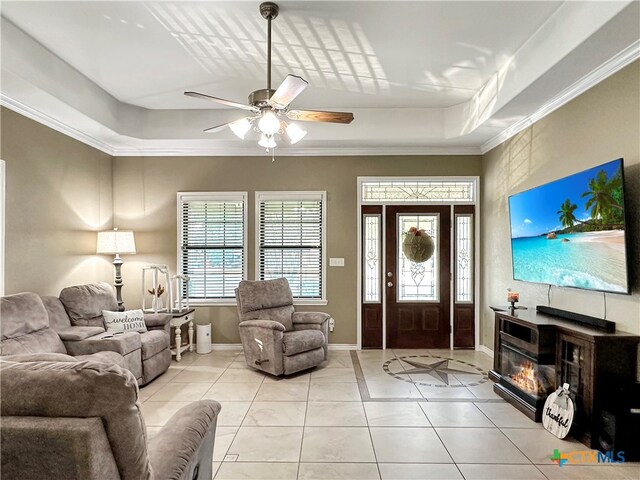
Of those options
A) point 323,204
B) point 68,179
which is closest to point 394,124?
point 323,204

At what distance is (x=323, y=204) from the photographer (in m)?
5.48

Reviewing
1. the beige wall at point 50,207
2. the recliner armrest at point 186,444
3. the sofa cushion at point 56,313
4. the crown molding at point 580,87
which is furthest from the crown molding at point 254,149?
the recliner armrest at point 186,444

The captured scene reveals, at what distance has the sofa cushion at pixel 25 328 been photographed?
3.07 metres

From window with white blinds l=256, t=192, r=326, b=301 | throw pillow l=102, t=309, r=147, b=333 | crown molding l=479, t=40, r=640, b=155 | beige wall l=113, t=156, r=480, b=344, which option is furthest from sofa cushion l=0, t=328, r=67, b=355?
crown molding l=479, t=40, r=640, b=155

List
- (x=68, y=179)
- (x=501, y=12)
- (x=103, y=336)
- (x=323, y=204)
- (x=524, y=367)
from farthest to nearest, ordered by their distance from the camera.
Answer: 1. (x=323, y=204)
2. (x=68, y=179)
3. (x=103, y=336)
4. (x=524, y=367)
5. (x=501, y=12)

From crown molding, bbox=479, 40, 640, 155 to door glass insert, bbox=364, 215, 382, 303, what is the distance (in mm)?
1967

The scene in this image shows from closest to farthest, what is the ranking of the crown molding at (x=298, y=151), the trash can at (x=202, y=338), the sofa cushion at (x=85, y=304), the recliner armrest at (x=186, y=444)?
the recliner armrest at (x=186, y=444) → the sofa cushion at (x=85, y=304) → the trash can at (x=202, y=338) → the crown molding at (x=298, y=151)

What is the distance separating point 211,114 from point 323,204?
1931mm

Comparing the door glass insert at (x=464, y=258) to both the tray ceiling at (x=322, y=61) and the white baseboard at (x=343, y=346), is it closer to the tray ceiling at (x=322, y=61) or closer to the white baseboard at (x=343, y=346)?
the tray ceiling at (x=322, y=61)

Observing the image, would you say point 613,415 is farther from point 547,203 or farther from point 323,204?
point 323,204

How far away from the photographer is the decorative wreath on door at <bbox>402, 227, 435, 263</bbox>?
5.45m

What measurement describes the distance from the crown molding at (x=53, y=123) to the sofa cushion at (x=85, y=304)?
5.94 feet
